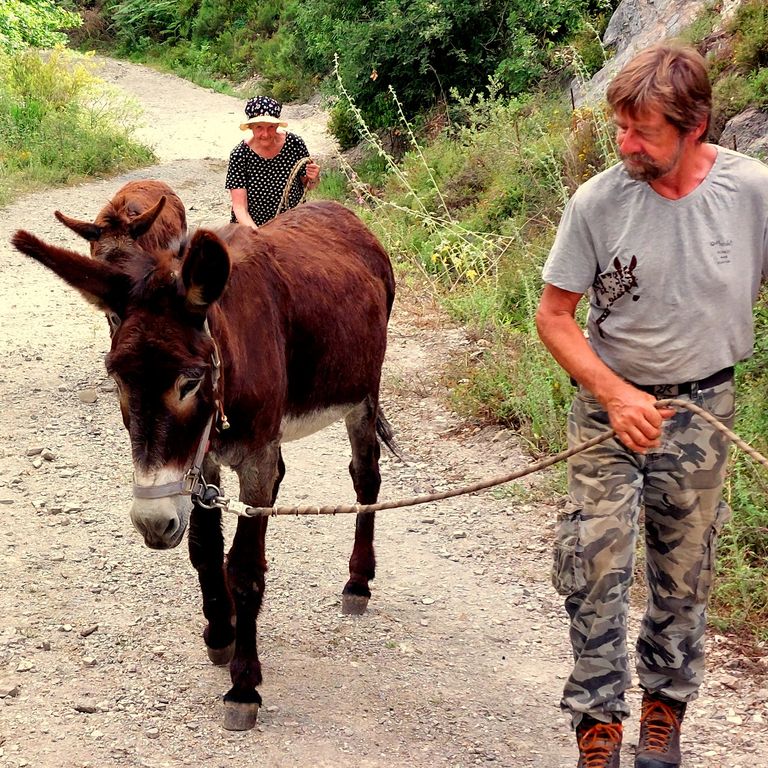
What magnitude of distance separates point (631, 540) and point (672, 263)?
2.76 ft

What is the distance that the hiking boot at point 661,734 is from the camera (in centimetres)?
335

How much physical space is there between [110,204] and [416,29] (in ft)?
27.6

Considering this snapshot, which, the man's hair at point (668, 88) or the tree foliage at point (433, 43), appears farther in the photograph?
the tree foliage at point (433, 43)

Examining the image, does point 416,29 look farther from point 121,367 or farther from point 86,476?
point 121,367

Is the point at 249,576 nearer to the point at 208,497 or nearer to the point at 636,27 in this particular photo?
the point at 208,497

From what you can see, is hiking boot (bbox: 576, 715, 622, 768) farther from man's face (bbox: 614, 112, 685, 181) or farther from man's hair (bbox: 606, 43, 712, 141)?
man's hair (bbox: 606, 43, 712, 141)

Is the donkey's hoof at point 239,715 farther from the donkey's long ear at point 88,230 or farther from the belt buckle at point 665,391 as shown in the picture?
the donkey's long ear at point 88,230

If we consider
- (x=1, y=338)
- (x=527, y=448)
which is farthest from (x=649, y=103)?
(x=1, y=338)

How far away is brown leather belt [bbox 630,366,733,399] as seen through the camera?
10.1 feet

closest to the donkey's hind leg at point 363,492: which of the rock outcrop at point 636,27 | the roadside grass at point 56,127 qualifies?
the rock outcrop at point 636,27

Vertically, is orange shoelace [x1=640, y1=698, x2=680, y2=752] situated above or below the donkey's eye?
below

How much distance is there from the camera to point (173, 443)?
327cm

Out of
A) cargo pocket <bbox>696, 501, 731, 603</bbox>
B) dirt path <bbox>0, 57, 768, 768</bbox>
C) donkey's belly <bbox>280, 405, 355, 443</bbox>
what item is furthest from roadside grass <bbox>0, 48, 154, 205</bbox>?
cargo pocket <bbox>696, 501, 731, 603</bbox>

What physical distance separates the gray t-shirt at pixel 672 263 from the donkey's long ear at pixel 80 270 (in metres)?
1.37
